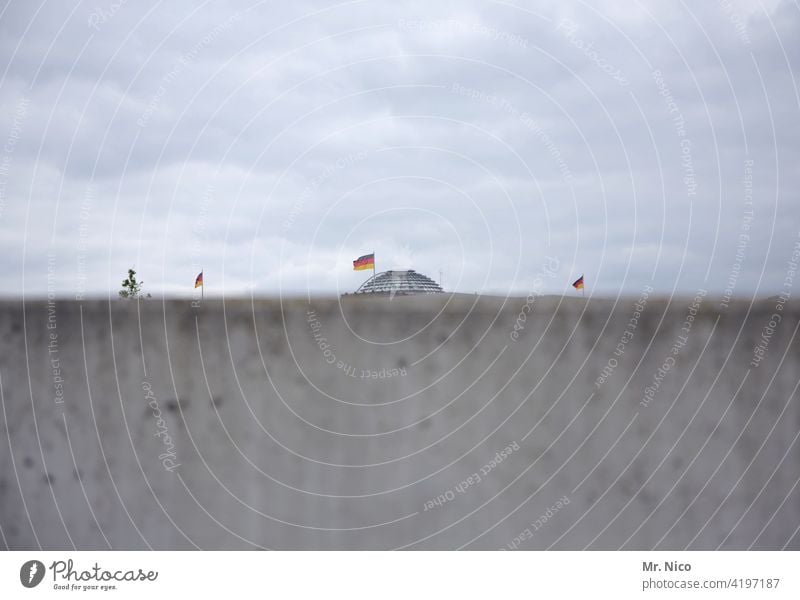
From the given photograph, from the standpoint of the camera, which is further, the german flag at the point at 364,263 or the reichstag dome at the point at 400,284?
the german flag at the point at 364,263

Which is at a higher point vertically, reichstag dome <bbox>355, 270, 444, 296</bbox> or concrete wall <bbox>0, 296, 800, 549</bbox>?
reichstag dome <bbox>355, 270, 444, 296</bbox>

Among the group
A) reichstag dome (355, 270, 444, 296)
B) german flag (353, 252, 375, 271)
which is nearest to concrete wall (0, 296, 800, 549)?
reichstag dome (355, 270, 444, 296)

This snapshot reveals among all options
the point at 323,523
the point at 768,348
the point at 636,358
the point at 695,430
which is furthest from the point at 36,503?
the point at 768,348

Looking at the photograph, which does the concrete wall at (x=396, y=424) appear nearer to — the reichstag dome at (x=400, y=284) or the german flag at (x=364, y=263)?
the reichstag dome at (x=400, y=284)

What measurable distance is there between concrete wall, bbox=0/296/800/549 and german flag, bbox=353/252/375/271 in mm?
1319

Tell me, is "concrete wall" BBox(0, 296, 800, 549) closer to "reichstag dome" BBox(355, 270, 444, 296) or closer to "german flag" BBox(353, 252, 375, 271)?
"reichstag dome" BBox(355, 270, 444, 296)

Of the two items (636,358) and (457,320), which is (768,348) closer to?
(636,358)

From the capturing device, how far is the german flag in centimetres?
471

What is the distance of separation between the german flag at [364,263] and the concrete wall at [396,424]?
4.33 ft

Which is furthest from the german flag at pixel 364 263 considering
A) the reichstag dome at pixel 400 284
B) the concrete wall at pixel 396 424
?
the concrete wall at pixel 396 424

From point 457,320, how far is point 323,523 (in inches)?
53.9

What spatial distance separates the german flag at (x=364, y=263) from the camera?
15.5ft

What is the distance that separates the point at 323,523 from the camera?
3.56 m

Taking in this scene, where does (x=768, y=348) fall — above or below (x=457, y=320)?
below
